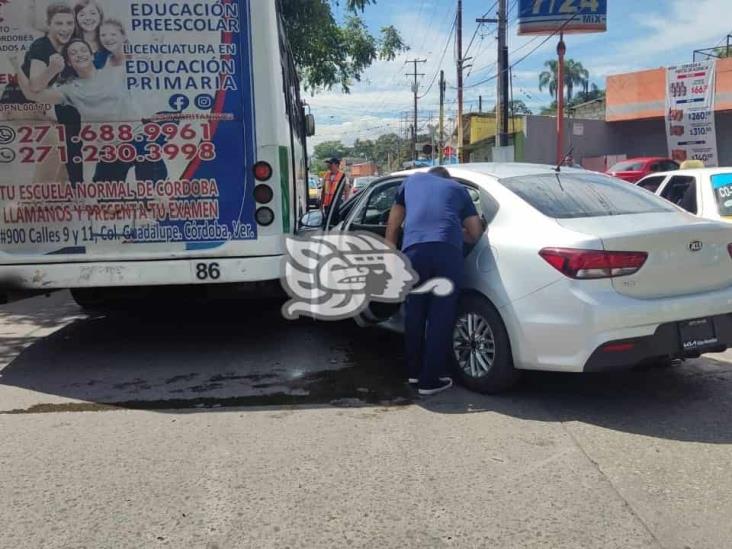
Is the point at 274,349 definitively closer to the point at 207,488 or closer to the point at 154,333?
the point at 154,333

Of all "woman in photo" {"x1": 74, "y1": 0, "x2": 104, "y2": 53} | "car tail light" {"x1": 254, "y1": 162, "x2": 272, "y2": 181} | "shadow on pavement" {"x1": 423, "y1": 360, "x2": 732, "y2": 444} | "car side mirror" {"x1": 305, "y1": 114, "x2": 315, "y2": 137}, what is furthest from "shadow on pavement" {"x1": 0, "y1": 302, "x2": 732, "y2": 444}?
"car side mirror" {"x1": 305, "y1": 114, "x2": 315, "y2": 137}

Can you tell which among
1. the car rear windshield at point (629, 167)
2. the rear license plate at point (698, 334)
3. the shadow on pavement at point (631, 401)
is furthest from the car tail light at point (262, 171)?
the car rear windshield at point (629, 167)

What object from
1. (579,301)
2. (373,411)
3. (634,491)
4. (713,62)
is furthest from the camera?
(713,62)

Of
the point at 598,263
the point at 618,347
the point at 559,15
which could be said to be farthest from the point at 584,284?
the point at 559,15

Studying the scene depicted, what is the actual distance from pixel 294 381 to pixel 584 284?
7.75 feet

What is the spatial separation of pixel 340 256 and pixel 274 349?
1.09m

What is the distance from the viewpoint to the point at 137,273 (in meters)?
5.34

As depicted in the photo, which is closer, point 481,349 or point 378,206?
point 481,349

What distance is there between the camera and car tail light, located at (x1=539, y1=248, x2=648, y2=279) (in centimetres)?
416

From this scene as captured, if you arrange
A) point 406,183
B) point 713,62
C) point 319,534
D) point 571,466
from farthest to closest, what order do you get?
1. point 713,62
2. point 406,183
3. point 571,466
4. point 319,534

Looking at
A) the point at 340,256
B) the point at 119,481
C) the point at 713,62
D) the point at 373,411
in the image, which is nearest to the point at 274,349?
the point at 340,256

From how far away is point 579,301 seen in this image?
164 inches

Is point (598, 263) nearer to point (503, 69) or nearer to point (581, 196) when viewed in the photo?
point (581, 196)

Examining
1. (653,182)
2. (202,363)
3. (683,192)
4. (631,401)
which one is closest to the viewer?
(631,401)
